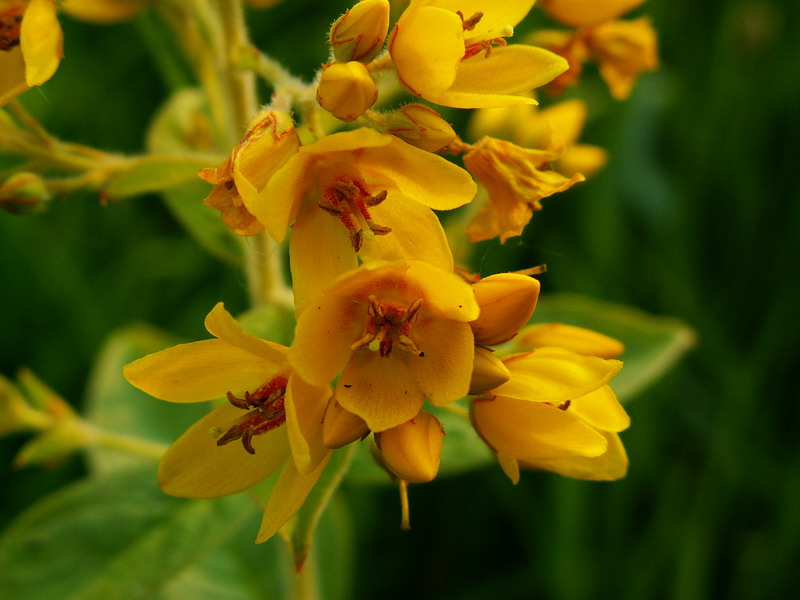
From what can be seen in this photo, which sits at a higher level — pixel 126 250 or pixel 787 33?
pixel 787 33

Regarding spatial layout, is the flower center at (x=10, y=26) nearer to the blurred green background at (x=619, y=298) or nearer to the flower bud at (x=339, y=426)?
the blurred green background at (x=619, y=298)

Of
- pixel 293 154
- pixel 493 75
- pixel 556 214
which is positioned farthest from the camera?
pixel 556 214

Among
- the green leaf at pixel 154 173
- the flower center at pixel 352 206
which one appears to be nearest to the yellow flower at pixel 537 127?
the green leaf at pixel 154 173

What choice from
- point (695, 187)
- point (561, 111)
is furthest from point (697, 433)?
point (561, 111)

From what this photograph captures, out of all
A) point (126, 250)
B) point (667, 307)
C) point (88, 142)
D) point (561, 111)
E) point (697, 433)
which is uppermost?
point (561, 111)

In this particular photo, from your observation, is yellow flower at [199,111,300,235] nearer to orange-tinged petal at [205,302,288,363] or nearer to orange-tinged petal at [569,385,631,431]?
orange-tinged petal at [205,302,288,363]

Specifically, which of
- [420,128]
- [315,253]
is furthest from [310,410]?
[420,128]

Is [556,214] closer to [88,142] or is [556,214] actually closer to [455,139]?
[88,142]

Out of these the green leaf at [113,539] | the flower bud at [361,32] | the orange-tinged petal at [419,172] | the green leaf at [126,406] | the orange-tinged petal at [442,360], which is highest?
→ the flower bud at [361,32]
